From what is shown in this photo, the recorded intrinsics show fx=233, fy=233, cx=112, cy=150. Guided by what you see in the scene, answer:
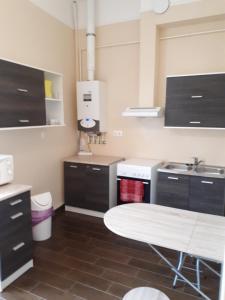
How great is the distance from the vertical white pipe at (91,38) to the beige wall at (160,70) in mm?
212

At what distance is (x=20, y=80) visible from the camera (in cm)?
258

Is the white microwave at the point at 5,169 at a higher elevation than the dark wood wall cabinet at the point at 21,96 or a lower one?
lower

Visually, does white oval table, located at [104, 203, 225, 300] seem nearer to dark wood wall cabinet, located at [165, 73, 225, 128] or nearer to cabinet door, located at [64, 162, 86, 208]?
dark wood wall cabinet, located at [165, 73, 225, 128]

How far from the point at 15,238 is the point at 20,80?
1.66m

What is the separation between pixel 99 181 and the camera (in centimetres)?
361

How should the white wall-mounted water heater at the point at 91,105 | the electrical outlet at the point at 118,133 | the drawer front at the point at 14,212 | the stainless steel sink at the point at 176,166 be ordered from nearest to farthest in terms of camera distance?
the drawer front at the point at 14,212 < the stainless steel sink at the point at 176,166 < the white wall-mounted water heater at the point at 91,105 < the electrical outlet at the point at 118,133

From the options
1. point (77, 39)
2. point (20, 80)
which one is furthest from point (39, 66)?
point (77, 39)

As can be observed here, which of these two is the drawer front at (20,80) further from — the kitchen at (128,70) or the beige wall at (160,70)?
the beige wall at (160,70)

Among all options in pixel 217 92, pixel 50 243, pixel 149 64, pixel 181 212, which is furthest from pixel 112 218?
pixel 149 64

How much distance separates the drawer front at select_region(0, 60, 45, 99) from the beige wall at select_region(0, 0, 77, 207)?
1.34 feet

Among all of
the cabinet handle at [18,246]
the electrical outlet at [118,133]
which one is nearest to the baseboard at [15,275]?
the cabinet handle at [18,246]

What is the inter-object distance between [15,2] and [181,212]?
10.1 feet

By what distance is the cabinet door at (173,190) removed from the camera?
3.19 m

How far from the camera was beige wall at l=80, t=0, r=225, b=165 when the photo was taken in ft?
10.8
